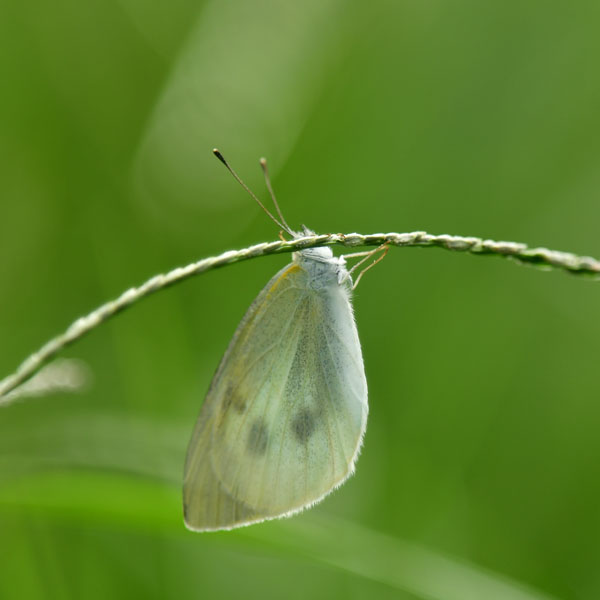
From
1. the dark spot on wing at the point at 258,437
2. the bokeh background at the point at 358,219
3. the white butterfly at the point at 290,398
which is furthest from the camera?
the bokeh background at the point at 358,219

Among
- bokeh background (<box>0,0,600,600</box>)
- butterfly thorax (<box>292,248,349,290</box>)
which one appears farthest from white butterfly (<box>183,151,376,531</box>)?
bokeh background (<box>0,0,600,600</box>)

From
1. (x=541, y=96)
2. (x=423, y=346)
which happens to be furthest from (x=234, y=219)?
(x=541, y=96)

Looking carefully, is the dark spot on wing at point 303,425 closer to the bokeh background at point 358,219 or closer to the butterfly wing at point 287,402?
the butterfly wing at point 287,402

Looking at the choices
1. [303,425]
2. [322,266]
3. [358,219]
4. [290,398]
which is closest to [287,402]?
[290,398]

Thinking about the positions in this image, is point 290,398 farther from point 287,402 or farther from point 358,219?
point 358,219

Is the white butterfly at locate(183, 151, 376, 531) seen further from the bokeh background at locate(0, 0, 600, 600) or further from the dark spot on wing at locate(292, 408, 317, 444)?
the bokeh background at locate(0, 0, 600, 600)

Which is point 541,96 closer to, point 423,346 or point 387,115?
point 387,115

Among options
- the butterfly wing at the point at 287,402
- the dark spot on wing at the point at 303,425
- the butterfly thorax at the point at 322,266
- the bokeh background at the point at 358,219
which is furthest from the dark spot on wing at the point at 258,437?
the bokeh background at the point at 358,219
